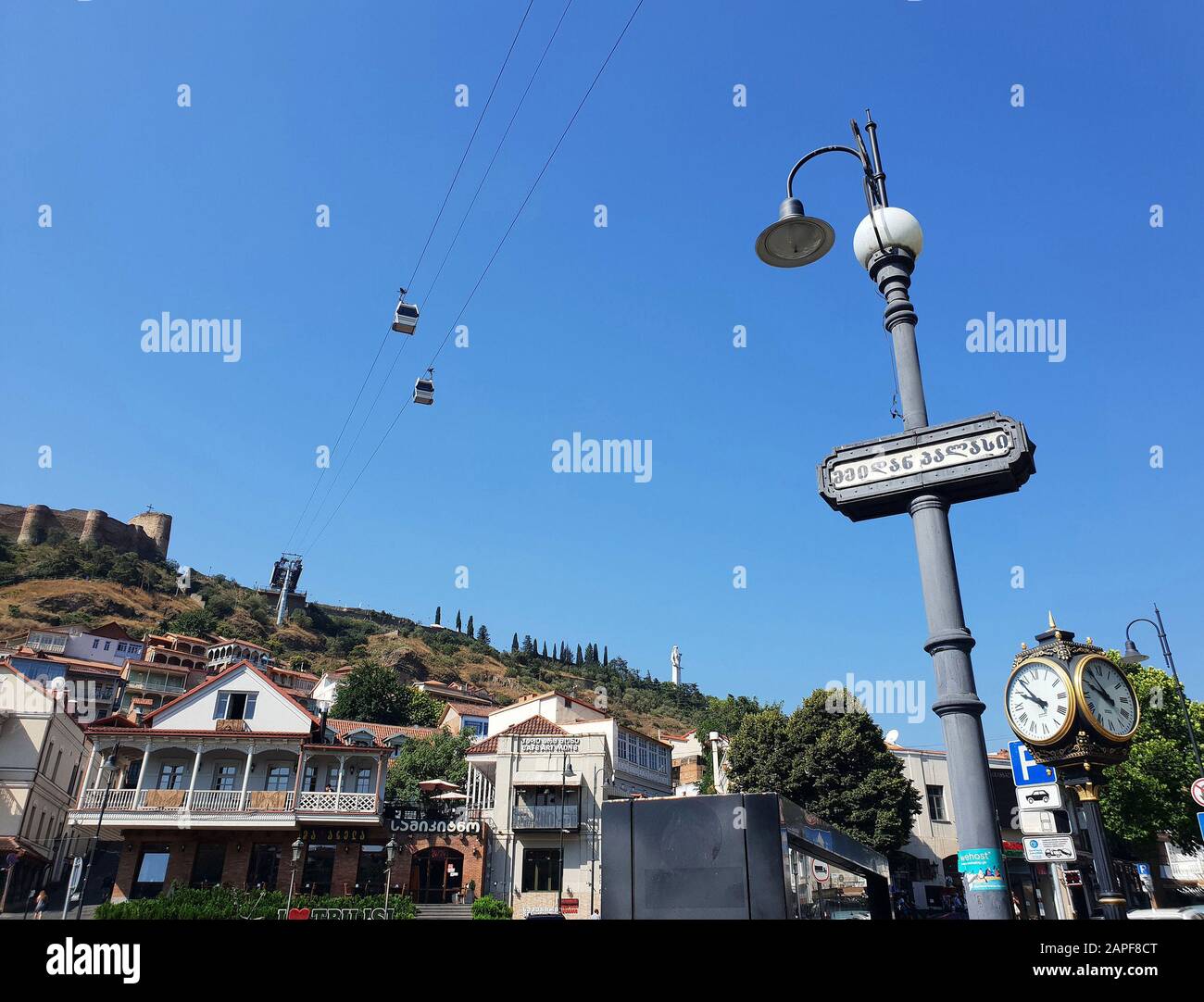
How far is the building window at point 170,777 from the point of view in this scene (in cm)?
3676

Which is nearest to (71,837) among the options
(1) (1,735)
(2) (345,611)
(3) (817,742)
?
(1) (1,735)

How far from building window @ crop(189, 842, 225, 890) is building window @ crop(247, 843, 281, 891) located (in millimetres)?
1193

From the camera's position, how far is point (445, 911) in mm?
34969

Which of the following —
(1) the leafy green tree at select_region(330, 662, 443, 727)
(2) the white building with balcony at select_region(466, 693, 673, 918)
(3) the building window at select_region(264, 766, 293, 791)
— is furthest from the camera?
(1) the leafy green tree at select_region(330, 662, 443, 727)

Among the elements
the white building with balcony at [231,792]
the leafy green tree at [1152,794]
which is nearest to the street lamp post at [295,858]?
the white building with balcony at [231,792]

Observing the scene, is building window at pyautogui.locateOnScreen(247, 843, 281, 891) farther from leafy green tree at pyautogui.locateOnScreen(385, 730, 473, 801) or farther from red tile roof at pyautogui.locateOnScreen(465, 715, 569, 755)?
leafy green tree at pyautogui.locateOnScreen(385, 730, 473, 801)

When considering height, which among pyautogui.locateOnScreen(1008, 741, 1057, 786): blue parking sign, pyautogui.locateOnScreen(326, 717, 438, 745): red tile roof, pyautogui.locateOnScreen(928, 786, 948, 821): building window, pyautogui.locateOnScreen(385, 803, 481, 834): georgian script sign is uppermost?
pyautogui.locateOnScreen(326, 717, 438, 745): red tile roof

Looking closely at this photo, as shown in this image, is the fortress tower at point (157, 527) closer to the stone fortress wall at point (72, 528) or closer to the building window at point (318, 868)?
the stone fortress wall at point (72, 528)

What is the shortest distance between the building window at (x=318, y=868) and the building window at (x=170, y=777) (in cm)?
675

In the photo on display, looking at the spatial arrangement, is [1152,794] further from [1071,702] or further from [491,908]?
[1071,702]

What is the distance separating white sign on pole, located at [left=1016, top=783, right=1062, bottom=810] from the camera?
44.7ft

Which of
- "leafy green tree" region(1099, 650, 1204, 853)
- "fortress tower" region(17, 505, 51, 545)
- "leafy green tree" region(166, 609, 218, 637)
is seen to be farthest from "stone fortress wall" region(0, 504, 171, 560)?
"leafy green tree" region(1099, 650, 1204, 853)

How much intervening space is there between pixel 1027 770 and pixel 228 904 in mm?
28147
